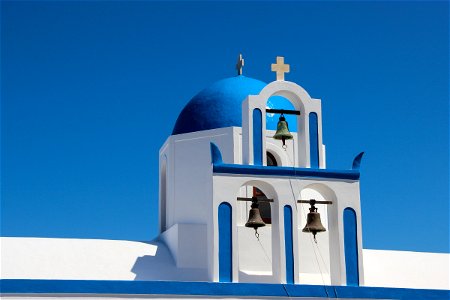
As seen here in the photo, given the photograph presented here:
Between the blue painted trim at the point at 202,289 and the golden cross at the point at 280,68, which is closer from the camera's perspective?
the blue painted trim at the point at 202,289

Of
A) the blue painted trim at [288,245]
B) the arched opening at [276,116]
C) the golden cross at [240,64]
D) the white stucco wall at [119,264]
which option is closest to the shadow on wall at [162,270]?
the white stucco wall at [119,264]

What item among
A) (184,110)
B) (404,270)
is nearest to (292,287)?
(404,270)

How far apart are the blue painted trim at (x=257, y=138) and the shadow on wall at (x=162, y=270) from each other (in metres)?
2.16

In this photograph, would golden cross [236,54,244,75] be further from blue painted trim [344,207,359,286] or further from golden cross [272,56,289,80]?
blue painted trim [344,207,359,286]

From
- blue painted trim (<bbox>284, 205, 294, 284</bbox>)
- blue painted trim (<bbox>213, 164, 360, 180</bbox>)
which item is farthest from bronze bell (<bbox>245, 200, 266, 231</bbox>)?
blue painted trim (<bbox>213, 164, 360, 180</bbox>)

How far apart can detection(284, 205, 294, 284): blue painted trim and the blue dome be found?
262cm

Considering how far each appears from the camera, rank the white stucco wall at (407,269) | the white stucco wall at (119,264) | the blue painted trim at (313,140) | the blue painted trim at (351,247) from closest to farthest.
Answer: the blue painted trim at (351,247), the blue painted trim at (313,140), the white stucco wall at (119,264), the white stucco wall at (407,269)

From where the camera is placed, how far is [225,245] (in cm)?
1099

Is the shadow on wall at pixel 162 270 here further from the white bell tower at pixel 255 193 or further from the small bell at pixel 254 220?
the small bell at pixel 254 220

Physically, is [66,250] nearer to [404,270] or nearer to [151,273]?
[151,273]

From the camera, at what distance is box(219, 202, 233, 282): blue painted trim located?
35.7 feet

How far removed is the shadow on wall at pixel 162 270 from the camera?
40.5 ft

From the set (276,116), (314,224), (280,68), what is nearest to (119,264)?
(314,224)

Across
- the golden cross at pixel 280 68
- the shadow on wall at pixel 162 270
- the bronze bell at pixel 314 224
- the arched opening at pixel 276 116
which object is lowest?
the shadow on wall at pixel 162 270
